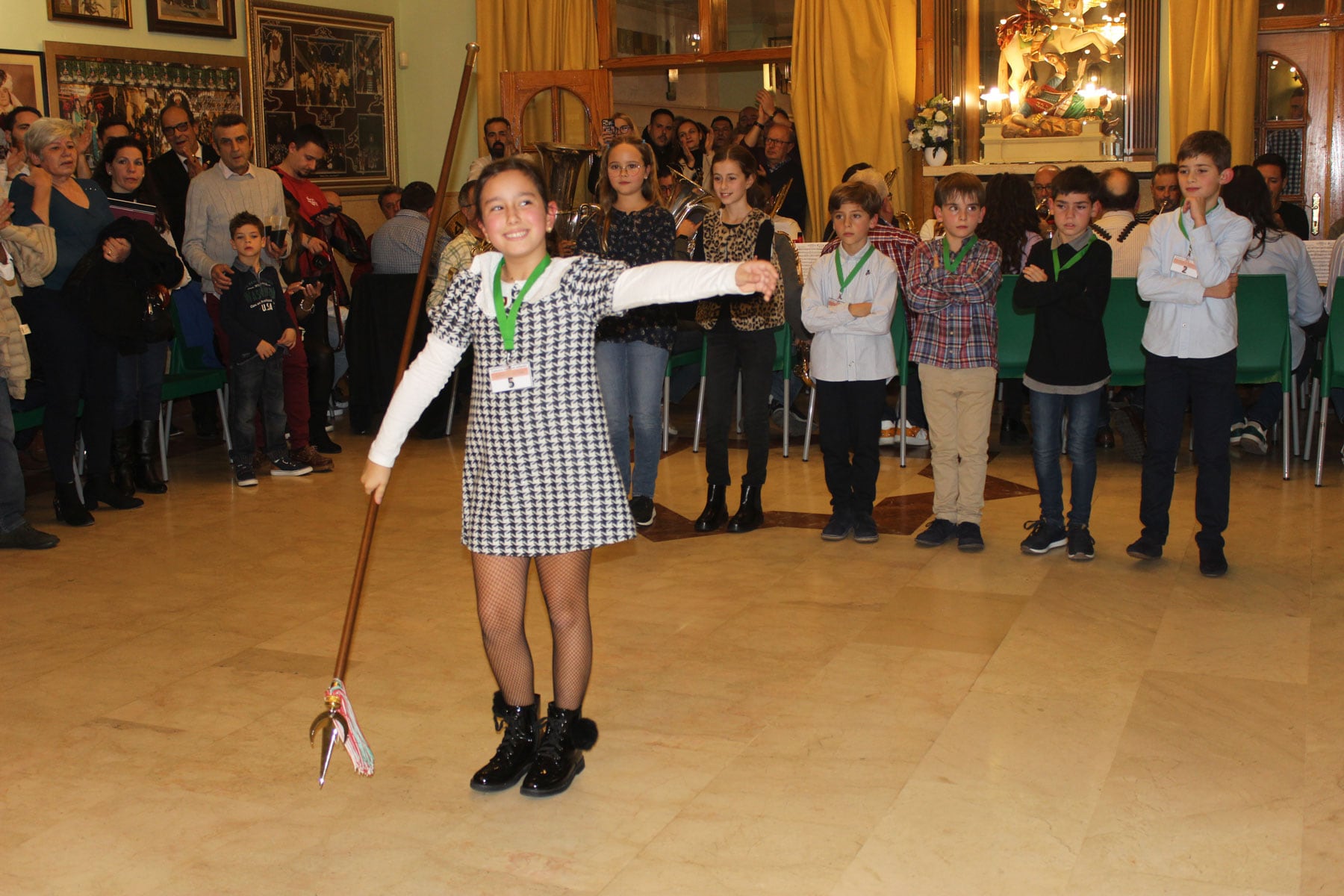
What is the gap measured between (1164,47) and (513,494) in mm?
7721

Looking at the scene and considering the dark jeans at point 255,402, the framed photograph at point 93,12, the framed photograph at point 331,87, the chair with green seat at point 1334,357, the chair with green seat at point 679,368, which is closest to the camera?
the chair with green seat at point 1334,357

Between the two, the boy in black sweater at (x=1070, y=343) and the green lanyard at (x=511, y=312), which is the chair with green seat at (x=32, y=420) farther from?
the boy in black sweater at (x=1070, y=343)

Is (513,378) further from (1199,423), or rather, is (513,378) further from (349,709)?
(1199,423)

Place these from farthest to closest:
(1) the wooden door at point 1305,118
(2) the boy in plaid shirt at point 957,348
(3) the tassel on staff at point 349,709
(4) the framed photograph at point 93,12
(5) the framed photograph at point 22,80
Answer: (1) the wooden door at point 1305,118 < (4) the framed photograph at point 93,12 < (5) the framed photograph at point 22,80 < (2) the boy in plaid shirt at point 957,348 < (3) the tassel on staff at point 349,709

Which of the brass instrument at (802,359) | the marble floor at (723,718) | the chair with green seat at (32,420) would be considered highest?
the brass instrument at (802,359)

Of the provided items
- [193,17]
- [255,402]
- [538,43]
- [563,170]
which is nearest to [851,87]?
[538,43]

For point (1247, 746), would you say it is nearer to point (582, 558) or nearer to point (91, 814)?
point (582, 558)

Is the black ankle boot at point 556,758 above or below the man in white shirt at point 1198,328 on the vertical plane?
below

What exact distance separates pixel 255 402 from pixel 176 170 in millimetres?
1882

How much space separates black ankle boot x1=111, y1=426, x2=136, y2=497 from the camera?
5734 millimetres

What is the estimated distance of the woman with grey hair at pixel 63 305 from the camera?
207 inches

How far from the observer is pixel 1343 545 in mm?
4664

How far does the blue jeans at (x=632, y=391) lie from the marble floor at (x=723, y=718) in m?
0.39

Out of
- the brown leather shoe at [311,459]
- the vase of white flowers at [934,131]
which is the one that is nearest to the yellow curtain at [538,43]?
the vase of white flowers at [934,131]
